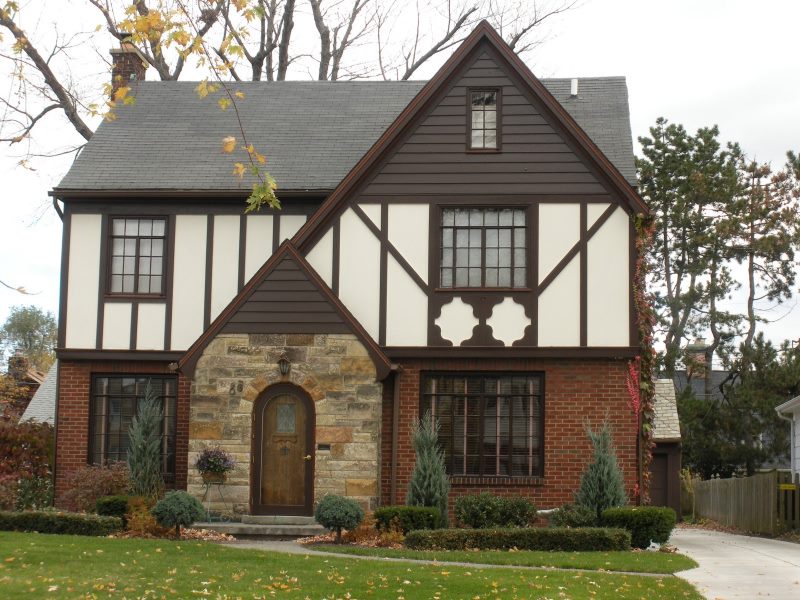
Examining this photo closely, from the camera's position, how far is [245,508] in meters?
19.4

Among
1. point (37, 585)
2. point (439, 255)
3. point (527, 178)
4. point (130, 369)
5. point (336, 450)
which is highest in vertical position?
point (527, 178)

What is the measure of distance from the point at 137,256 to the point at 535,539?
9.34 meters

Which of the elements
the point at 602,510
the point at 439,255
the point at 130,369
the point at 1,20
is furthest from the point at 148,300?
the point at 1,20

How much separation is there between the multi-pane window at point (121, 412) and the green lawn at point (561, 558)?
235 inches

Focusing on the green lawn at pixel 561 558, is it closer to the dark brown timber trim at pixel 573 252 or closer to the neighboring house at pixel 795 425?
the dark brown timber trim at pixel 573 252

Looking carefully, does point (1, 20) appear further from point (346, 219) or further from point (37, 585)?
point (346, 219)

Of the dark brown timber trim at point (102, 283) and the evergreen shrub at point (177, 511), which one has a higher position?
the dark brown timber trim at point (102, 283)

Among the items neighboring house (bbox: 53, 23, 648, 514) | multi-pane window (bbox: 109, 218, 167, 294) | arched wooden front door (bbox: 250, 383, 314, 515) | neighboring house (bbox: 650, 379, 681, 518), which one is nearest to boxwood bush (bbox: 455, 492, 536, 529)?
neighboring house (bbox: 53, 23, 648, 514)

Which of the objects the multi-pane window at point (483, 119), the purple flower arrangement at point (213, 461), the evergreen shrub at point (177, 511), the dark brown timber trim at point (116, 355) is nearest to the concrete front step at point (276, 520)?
the purple flower arrangement at point (213, 461)

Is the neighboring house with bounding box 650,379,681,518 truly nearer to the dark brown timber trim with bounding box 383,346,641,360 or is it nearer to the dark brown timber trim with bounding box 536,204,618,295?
the dark brown timber trim with bounding box 383,346,641,360

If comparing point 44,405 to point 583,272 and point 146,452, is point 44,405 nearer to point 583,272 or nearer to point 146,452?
A: point 146,452

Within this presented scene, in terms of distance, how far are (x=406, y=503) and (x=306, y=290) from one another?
12.8ft

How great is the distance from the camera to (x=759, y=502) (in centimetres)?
2530

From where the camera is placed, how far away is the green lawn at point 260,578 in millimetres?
12086
